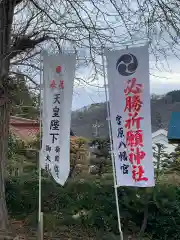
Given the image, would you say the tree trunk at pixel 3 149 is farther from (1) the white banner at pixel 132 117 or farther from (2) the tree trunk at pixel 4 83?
(1) the white banner at pixel 132 117

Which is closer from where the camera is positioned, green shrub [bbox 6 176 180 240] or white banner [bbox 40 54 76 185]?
white banner [bbox 40 54 76 185]

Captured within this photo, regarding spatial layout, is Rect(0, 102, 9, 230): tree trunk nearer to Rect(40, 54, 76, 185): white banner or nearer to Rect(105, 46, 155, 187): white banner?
Rect(40, 54, 76, 185): white banner

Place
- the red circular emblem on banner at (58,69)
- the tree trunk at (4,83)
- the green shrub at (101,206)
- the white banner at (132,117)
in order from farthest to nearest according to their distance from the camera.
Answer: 1. the tree trunk at (4,83)
2. the green shrub at (101,206)
3. the red circular emblem on banner at (58,69)
4. the white banner at (132,117)

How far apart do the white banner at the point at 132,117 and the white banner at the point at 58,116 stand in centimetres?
95

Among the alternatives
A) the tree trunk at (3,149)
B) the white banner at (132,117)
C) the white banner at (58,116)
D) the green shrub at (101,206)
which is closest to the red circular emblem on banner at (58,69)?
the white banner at (58,116)

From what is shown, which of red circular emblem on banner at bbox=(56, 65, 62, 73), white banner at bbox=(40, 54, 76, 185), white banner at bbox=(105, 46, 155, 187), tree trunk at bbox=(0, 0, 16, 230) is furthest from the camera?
tree trunk at bbox=(0, 0, 16, 230)

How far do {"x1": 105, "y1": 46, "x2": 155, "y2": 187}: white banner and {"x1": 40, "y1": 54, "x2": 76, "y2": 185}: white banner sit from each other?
37.5 inches

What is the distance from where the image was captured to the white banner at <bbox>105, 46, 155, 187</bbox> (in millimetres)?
5602

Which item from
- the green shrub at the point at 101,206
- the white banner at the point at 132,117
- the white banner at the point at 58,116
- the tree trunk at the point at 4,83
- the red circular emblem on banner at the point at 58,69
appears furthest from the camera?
the tree trunk at the point at 4,83

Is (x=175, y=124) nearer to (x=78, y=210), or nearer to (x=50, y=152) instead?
(x=78, y=210)

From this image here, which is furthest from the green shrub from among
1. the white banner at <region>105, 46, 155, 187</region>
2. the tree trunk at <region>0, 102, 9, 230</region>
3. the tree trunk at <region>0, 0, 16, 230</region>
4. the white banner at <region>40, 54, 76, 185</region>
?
the white banner at <region>105, 46, 155, 187</region>

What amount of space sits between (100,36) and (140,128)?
2.59 m

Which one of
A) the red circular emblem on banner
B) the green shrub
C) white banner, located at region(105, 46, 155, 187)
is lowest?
the green shrub

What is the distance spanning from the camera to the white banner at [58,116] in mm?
6477
